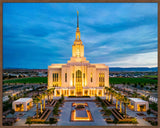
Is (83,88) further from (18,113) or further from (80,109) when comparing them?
(18,113)

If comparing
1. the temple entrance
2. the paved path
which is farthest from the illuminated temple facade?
the paved path

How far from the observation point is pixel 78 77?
4819 cm

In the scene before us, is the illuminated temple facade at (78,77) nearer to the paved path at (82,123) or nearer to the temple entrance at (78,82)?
the temple entrance at (78,82)

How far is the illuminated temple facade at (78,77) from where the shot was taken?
151 ft

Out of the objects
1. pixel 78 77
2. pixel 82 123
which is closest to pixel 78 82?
pixel 78 77

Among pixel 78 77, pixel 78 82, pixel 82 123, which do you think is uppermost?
pixel 78 77

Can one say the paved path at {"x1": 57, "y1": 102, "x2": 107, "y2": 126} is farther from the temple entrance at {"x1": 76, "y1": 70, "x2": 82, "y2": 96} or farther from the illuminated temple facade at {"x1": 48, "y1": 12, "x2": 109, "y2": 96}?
the temple entrance at {"x1": 76, "y1": 70, "x2": 82, "y2": 96}

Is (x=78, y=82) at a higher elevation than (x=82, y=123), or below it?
higher

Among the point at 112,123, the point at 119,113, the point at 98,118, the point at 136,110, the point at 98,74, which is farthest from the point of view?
the point at 98,74

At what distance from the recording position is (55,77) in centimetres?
5147

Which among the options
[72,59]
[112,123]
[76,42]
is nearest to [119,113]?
[112,123]

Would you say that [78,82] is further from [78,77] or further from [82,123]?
[82,123]

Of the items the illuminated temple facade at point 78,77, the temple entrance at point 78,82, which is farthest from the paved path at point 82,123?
the temple entrance at point 78,82

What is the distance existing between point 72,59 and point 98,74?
41.6ft
